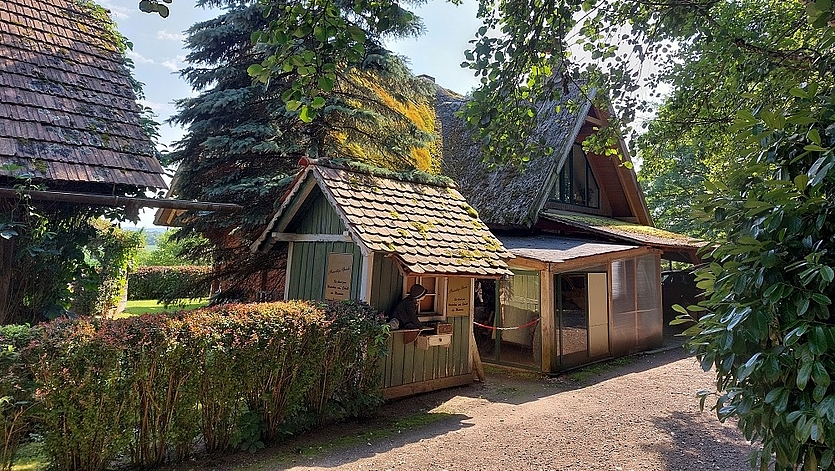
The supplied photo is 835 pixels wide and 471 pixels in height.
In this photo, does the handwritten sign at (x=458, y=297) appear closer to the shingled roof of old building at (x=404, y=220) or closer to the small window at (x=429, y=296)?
the small window at (x=429, y=296)

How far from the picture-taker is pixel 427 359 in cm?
724

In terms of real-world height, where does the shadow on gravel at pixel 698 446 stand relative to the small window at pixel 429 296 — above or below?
below

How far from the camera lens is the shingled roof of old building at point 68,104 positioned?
493cm

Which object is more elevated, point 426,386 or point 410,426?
point 426,386

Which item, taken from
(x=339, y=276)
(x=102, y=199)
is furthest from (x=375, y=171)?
(x=102, y=199)

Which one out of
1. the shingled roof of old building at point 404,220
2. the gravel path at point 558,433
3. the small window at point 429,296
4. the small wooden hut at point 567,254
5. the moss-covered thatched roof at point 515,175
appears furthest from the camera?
the moss-covered thatched roof at point 515,175

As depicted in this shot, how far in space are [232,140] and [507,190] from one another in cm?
705

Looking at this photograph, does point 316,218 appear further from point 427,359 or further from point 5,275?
point 5,275

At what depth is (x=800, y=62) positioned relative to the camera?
18.2 feet

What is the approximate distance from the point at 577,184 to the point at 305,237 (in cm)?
976

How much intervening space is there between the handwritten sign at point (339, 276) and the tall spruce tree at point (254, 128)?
2572mm

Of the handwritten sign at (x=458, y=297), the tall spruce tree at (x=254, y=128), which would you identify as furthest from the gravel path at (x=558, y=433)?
the tall spruce tree at (x=254, y=128)

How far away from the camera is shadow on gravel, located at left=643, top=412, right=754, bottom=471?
15.9 feet

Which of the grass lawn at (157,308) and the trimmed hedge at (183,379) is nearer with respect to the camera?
the trimmed hedge at (183,379)
